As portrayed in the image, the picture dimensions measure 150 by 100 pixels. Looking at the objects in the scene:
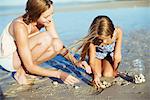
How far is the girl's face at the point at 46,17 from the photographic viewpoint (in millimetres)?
4206

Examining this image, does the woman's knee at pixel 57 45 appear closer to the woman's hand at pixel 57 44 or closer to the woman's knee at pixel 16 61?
the woman's hand at pixel 57 44

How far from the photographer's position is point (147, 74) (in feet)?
13.9

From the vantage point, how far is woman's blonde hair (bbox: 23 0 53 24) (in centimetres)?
418

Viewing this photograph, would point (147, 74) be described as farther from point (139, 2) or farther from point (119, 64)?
point (139, 2)

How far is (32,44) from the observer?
424cm

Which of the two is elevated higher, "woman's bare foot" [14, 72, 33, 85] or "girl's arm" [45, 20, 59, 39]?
"girl's arm" [45, 20, 59, 39]

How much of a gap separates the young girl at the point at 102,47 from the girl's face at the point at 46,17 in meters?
0.29

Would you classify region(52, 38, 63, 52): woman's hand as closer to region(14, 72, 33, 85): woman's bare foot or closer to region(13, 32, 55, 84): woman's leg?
region(13, 32, 55, 84): woman's leg

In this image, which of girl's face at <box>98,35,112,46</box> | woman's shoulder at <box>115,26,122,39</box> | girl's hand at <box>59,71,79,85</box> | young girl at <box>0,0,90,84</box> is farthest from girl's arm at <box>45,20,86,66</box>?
woman's shoulder at <box>115,26,122,39</box>

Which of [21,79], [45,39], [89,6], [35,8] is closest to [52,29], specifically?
[45,39]

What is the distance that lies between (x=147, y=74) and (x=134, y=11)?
46cm

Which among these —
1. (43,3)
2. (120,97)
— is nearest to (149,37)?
(120,97)

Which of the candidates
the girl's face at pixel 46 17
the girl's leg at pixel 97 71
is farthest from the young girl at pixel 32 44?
the girl's leg at pixel 97 71

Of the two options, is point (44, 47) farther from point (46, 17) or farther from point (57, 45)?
point (46, 17)
